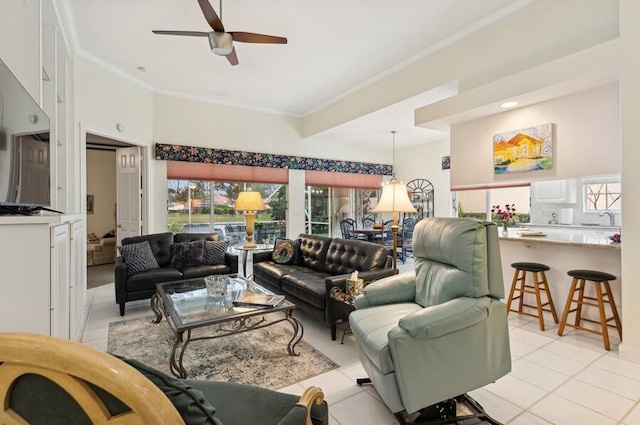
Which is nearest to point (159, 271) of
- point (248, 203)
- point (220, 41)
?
point (248, 203)

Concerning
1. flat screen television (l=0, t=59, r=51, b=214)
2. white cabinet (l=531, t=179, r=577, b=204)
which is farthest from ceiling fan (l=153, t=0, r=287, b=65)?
white cabinet (l=531, t=179, r=577, b=204)

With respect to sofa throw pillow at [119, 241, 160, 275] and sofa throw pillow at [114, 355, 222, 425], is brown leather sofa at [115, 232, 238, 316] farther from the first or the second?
sofa throw pillow at [114, 355, 222, 425]

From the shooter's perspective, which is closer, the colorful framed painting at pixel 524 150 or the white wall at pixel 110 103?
the colorful framed painting at pixel 524 150

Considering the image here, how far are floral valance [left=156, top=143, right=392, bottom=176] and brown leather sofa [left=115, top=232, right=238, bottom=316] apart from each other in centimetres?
164

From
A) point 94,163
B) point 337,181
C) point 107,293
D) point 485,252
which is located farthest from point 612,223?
point 94,163

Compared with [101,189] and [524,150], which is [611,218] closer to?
[524,150]

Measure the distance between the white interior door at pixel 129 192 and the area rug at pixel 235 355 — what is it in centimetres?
244

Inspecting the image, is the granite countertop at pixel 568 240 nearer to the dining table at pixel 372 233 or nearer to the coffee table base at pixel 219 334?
the coffee table base at pixel 219 334

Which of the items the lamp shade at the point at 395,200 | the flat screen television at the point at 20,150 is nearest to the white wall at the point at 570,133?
the lamp shade at the point at 395,200

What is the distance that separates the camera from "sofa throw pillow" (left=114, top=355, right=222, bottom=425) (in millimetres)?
673

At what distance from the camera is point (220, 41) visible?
9.48 ft

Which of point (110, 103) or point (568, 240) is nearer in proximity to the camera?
point (568, 240)

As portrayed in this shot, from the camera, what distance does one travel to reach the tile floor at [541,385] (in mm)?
1868

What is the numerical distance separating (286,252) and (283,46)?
104 inches
